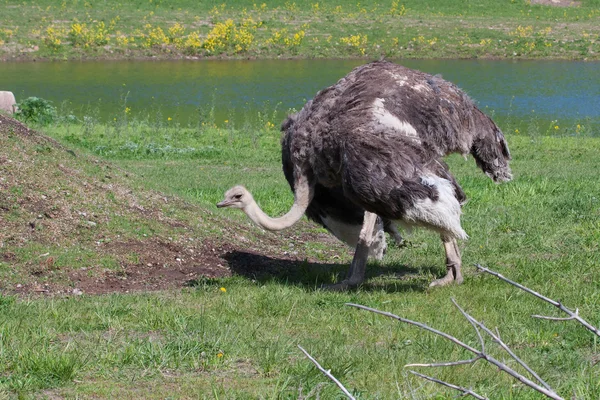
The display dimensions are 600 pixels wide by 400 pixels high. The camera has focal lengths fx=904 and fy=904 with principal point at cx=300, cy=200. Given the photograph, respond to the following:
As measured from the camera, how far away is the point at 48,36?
3694cm

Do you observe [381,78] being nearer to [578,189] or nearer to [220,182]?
[578,189]

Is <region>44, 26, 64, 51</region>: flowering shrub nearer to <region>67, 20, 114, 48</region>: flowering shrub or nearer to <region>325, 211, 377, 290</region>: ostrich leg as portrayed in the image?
<region>67, 20, 114, 48</region>: flowering shrub

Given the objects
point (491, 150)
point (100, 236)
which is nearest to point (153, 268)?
point (100, 236)

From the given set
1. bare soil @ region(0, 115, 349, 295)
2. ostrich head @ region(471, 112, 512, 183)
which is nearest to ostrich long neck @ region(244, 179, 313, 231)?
bare soil @ region(0, 115, 349, 295)

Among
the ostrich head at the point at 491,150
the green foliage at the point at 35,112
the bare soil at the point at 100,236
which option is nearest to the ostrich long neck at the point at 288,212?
the bare soil at the point at 100,236

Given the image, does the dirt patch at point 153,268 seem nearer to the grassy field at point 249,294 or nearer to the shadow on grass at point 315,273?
the grassy field at point 249,294

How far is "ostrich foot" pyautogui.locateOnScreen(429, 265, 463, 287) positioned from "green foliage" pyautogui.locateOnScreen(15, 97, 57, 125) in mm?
12094

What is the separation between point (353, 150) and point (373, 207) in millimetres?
493

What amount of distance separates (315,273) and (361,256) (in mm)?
722

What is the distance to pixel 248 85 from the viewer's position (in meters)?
28.7

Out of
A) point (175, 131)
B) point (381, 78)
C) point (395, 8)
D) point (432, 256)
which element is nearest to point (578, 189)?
point (432, 256)

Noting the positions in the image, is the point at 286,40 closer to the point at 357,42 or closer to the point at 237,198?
the point at 357,42

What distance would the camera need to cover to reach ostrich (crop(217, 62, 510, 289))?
7.04 m

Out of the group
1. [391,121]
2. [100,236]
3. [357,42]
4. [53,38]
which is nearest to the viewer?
[391,121]
